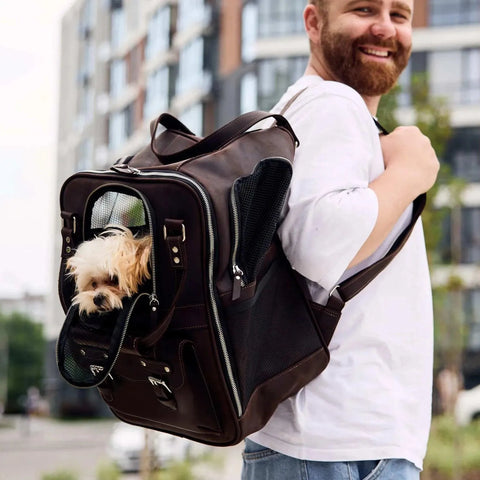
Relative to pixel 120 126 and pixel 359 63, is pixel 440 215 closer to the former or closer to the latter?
pixel 359 63

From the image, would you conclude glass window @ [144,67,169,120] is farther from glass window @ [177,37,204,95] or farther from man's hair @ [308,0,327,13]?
man's hair @ [308,0,327,13]

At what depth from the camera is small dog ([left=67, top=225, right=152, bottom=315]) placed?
43.0 inches

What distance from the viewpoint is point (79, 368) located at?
115cm

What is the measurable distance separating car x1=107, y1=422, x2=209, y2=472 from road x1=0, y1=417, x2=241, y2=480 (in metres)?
0.21

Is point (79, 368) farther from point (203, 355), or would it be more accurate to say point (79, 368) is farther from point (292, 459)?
point (292, 459)

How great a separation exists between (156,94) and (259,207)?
2260 centimetres

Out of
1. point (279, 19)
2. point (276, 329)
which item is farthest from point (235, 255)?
point (279, 19)

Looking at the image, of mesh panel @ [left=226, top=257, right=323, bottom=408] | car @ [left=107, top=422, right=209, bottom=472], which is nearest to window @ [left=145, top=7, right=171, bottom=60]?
car @ [left=107, top=422, right=209, bottom=472]

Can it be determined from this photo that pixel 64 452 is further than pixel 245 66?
No

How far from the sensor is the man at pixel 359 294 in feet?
3.75

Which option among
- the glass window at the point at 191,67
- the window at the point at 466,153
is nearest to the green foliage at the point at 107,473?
the window at the point at 466,153

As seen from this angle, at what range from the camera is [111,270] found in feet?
3.57

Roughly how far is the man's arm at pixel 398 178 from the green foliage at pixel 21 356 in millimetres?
43387

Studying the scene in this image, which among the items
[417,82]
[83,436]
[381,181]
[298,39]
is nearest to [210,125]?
[298,39]
